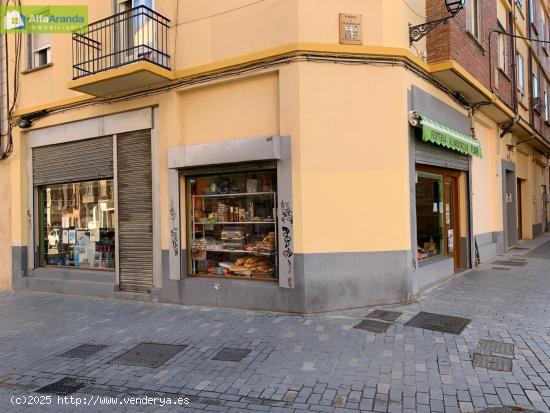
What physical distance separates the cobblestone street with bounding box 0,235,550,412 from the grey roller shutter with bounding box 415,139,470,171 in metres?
2.39

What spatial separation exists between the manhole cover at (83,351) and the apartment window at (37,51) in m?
7.23

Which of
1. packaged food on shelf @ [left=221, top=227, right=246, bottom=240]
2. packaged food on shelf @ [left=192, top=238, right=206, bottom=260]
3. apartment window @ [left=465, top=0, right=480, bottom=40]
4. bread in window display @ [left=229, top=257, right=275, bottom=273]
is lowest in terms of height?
bread in window display @ [left=229, top=257, right=275, bottom=273]

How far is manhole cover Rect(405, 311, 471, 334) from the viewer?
18.4 ft

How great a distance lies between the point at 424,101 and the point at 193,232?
4753 mm

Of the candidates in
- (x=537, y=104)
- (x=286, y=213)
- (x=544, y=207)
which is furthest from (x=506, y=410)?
(x=544, y=207)

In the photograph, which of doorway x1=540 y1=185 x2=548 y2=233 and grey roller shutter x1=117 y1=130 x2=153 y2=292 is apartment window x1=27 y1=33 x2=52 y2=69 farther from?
doorway x1=540 y1=185 x2=548 y2=233

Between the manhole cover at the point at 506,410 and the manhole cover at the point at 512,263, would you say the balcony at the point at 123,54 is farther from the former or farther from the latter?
the manhole cover at the point at 512,263

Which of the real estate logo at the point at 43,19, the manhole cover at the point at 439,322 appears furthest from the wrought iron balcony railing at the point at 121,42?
the manhole cover at the point at 439,322

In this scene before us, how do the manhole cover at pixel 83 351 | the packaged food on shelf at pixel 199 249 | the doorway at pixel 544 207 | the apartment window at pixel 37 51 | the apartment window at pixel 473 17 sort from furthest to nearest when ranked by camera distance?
the doorway at pixel 544 207, the apartment window at pixel 37 51, the apartment window at pixel 473 17, the packaged food on shelf at pixel 199 249, the manhole cover at pixel 83 351

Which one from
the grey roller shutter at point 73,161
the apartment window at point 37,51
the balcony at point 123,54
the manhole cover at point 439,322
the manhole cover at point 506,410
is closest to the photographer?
the manhole cover at point 506,410

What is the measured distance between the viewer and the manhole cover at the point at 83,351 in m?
5.42

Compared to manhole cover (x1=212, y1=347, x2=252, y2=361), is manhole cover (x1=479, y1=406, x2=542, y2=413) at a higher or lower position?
lower

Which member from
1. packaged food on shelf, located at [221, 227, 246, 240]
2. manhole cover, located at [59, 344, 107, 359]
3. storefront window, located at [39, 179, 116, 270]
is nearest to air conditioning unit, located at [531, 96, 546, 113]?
packaged food on shelf, located at [221, 227, 246, 240]

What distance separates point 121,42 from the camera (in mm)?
8609
